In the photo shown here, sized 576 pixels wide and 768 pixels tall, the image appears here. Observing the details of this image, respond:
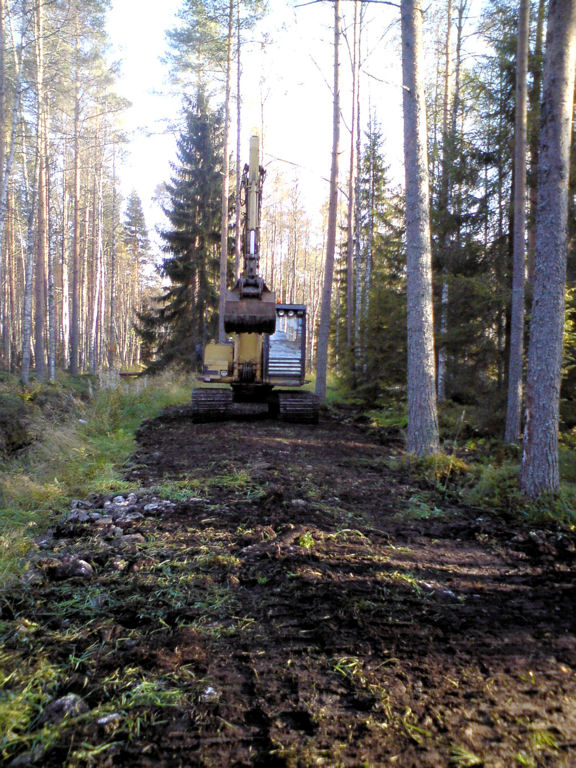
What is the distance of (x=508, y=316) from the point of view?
36.0 ft

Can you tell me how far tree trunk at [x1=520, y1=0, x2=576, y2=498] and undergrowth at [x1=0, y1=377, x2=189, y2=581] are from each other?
4.19 metres

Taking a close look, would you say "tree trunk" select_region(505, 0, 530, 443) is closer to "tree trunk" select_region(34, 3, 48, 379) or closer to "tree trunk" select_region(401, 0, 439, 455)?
"tree trunk" select_region(401, 0, 439, 455)

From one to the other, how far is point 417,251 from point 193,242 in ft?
54.7

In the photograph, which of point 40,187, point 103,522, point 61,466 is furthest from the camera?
point 40,187

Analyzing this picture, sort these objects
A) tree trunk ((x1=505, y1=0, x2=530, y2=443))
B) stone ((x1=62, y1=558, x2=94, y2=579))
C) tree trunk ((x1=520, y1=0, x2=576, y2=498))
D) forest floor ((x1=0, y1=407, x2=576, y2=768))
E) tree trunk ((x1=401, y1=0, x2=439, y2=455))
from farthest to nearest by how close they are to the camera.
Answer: tree trunk ((x1=505, y1=0, x2=530, y2=443)) < tree trunk ((x1=401, y1=0, x2=439, y2=455)) < tree trunk ((x1=520, y1=0, x2=576, y2=498)) < stone ((x1=62, y1=558, x2=94, y2=579)) < forest floor ((x1=0, y1=407, x2=576, y2=768))

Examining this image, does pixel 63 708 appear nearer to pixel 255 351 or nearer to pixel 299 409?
pixel 299 409

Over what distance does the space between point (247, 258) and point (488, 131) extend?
21.1ft

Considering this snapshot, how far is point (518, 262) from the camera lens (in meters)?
9.10

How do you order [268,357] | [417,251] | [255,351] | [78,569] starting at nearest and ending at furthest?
[78,569] < [417,251] < [268,357] < [255,351]

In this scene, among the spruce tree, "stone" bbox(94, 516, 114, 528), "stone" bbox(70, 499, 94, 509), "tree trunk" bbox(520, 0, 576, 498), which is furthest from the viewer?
the spruce tree

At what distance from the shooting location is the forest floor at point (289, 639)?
5.45 feet

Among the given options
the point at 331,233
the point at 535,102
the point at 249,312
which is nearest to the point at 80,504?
the point at 249,312

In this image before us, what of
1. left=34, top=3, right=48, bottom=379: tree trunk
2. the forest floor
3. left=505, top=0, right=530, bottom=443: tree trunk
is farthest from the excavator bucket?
left=34, top=3, right=48, bottom=379: tree trunk

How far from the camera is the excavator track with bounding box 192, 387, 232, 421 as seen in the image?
9.88 metres
